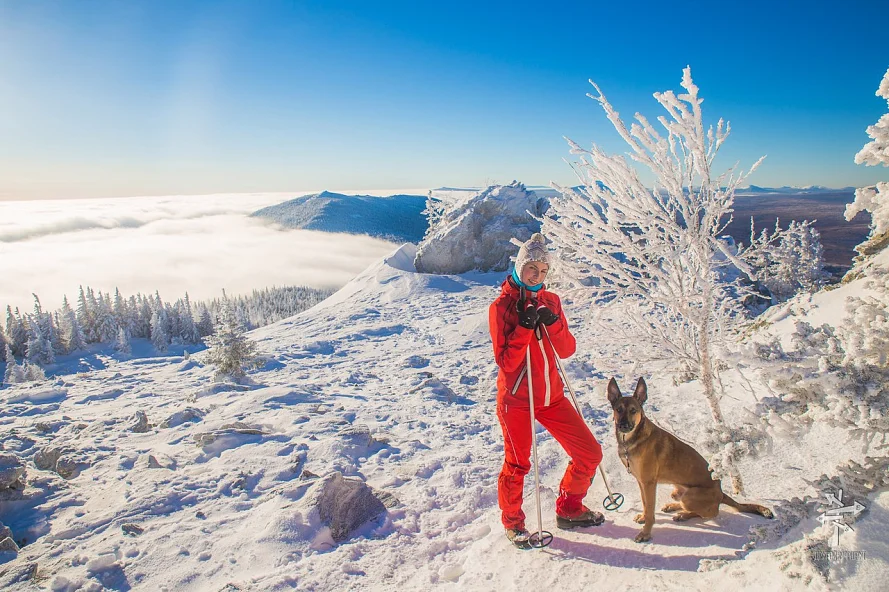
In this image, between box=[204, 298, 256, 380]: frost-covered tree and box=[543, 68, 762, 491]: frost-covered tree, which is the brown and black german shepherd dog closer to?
box=[543, 68, 762, 491]: frost-covered tree

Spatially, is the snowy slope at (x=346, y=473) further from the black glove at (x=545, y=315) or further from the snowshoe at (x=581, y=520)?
the black glove at (x=545, y=315)

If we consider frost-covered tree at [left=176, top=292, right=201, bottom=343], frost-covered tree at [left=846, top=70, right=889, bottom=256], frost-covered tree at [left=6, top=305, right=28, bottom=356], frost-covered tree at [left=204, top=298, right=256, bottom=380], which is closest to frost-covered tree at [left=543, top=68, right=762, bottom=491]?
frost-covered tree at [left=846, top=70, right=889, bottom=256]

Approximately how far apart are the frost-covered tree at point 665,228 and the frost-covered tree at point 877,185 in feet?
3.34

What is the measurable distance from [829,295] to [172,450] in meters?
10.9

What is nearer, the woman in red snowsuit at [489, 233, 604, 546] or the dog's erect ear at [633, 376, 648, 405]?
the dog's erect ear at [633, 376, 648, 405]

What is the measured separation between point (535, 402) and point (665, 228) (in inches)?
84.1

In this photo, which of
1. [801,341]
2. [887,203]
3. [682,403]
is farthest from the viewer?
[682,403]

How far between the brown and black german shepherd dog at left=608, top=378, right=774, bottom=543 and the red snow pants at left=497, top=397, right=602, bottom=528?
1.11ft

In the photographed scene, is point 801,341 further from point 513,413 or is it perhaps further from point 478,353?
point 478,353

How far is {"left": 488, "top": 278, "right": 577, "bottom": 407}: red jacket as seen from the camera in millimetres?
3428

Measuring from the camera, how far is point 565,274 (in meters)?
4.47

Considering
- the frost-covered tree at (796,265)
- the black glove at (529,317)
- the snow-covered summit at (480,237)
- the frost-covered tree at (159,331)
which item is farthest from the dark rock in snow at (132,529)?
the frost-covered tree at (159,331)

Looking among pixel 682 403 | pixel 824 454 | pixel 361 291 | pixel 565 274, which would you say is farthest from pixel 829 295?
→ pixel 361 291

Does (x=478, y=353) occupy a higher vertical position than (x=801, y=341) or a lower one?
lower
